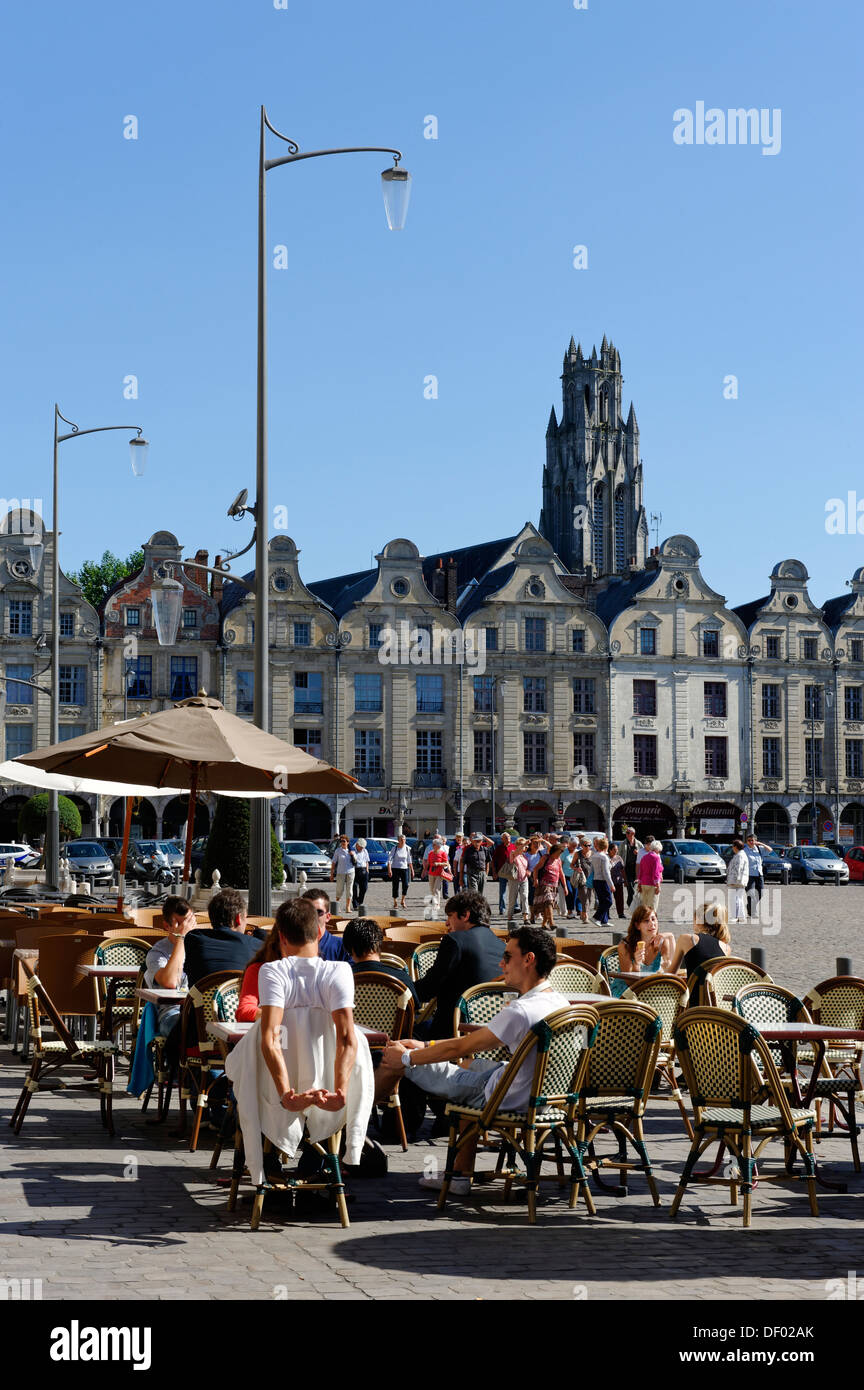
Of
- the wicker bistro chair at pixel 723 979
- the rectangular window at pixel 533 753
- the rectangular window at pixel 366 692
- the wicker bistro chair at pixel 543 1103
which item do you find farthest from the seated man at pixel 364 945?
the rectangular window at pixel 533 753

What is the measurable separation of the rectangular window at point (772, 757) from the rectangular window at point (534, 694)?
36.1 ft

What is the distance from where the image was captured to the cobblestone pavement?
639 cm

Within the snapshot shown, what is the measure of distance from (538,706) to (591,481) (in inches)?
1633

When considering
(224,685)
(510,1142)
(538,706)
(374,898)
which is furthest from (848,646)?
(510,1142)

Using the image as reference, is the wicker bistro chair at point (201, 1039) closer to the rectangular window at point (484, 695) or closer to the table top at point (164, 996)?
the table top at point (164, 996)

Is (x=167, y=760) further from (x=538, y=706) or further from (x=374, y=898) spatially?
(x=538, y=706)

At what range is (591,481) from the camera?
107750 mm

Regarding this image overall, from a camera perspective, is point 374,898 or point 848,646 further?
point 848,646

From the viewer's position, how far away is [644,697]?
71.2m

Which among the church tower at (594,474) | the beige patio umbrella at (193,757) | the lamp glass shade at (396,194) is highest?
the church tower at (594,474)

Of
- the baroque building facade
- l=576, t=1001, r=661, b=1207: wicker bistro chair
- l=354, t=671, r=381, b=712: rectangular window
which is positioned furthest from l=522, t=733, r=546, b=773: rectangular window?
l=576, t=1001, r=661, b=1207: wicker bistro chair

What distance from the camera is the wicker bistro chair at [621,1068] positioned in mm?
8438

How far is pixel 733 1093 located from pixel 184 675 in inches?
2316

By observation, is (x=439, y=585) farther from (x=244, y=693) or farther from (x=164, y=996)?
(x=164, y=996)
